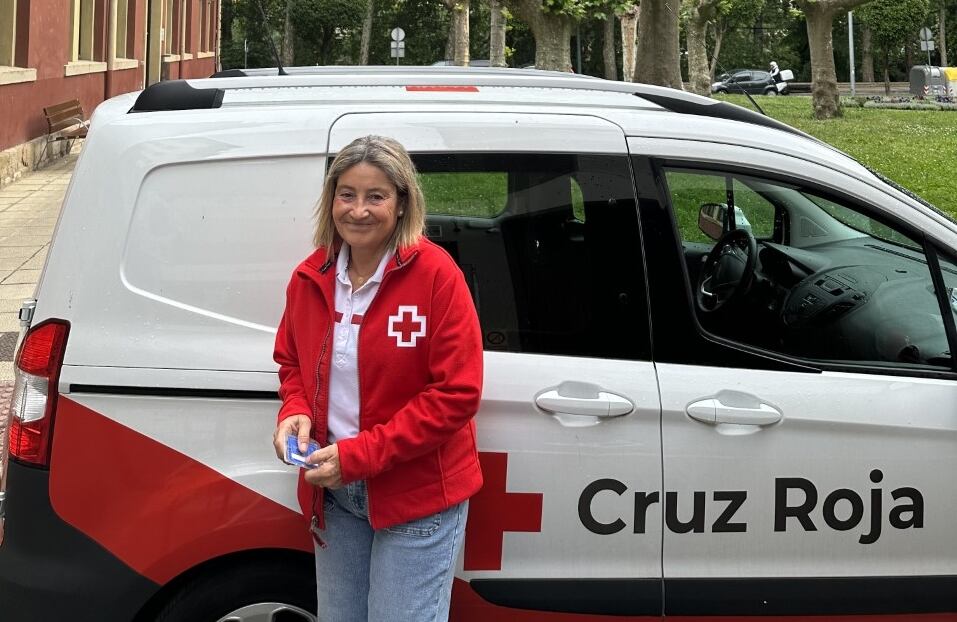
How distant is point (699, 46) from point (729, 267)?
3112 cm

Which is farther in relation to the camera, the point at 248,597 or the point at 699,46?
the point at 699,46

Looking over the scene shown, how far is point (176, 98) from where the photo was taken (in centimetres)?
314

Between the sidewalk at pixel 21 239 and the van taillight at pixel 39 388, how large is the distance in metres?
3.20

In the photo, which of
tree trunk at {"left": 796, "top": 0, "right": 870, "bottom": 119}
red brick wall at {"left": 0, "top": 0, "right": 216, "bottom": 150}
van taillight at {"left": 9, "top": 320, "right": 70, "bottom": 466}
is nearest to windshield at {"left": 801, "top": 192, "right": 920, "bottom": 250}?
van taillight at {"left": 9, "top": 320, "right": 70, "bottom": 466}

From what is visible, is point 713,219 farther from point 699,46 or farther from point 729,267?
point 699,46

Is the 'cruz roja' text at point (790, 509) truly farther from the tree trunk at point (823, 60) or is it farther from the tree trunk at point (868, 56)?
the tree trunk at point (868, 56)

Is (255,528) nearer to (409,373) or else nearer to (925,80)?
(409,373)

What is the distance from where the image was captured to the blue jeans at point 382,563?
8.54 ft

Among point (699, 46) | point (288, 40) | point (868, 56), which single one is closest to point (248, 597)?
point (699, 46)

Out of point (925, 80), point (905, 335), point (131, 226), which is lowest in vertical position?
point (905, 335)

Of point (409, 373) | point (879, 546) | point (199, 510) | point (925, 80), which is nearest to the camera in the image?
point (409, 373)

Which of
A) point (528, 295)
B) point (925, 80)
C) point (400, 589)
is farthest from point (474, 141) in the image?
point (925, 80)

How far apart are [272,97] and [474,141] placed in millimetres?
595

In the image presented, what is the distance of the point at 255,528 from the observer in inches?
116
